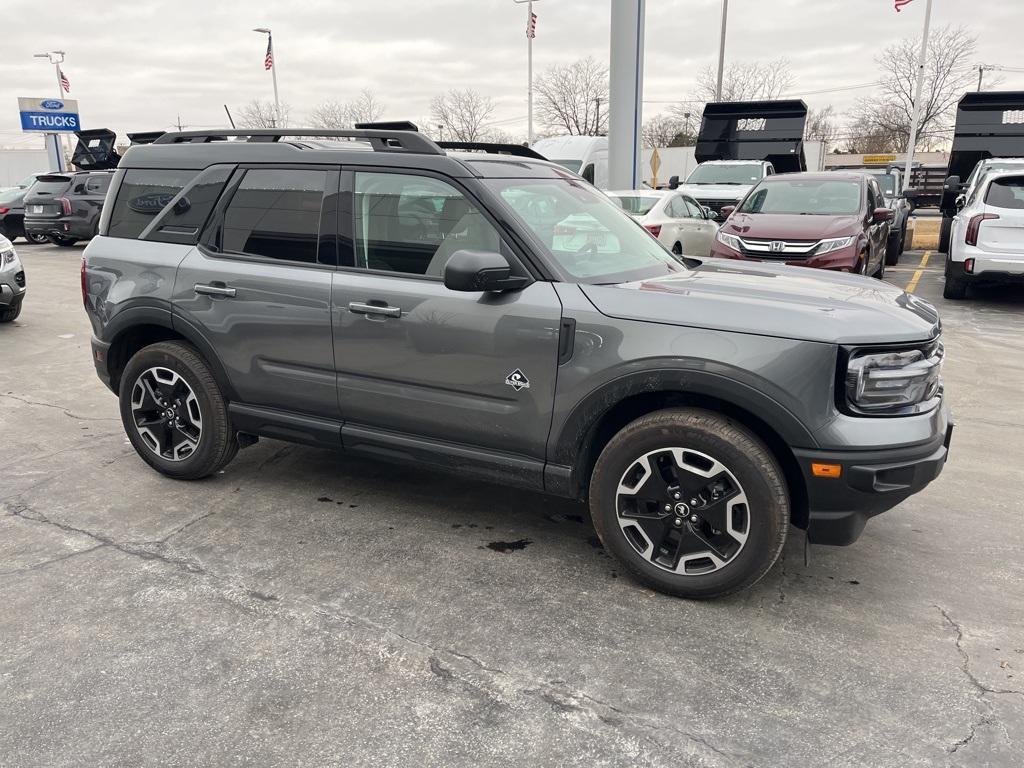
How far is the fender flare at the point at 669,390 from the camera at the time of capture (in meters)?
2.88

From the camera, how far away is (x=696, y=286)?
3.36 metres

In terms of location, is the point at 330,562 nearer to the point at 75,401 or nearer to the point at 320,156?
the point at 320,156

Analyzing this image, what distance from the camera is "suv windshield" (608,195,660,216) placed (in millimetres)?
11102

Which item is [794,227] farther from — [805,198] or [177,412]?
[177,412]

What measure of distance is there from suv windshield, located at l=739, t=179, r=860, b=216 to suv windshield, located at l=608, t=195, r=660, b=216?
1.34 metres

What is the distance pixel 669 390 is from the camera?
310 centimetres

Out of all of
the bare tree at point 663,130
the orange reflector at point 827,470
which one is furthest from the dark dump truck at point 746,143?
the bare tree at point 663,130

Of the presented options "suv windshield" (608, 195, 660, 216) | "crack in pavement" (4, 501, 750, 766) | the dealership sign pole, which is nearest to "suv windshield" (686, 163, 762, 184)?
"suv windshield" (608, 195, 660, 216)

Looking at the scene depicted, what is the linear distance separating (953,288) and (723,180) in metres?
6.27

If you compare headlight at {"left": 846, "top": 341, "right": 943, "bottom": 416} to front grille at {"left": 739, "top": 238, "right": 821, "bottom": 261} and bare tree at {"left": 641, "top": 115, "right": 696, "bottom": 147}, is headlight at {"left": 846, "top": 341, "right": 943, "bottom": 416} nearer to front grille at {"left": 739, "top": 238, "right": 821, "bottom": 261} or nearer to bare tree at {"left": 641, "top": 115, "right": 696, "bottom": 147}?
front grille at {"left": 739, "top": 238, "right": 821, "bottom": 261}

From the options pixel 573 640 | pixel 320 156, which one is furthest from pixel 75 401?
pixel 573 640

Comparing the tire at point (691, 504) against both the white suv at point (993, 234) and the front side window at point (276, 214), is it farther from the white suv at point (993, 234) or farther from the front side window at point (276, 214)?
the white suv at point (993, 234)

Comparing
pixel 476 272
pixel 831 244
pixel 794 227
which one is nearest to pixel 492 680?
pixel 476 272

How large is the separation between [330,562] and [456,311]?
130 centimetres
